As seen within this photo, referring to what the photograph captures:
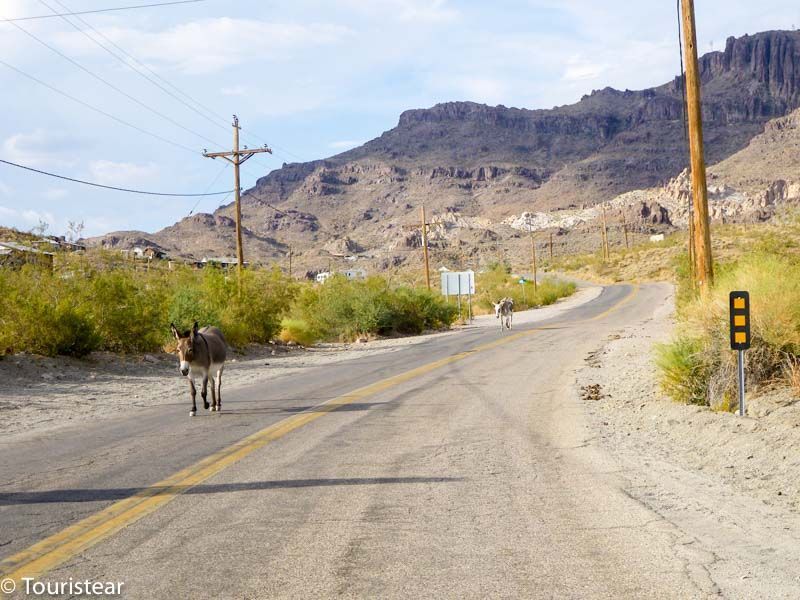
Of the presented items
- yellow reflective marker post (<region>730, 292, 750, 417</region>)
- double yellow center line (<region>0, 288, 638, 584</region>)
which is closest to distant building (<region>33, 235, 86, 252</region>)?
double yellow center line (<region>0, 288, 638, 584</region>)

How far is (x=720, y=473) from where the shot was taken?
8.59 meters

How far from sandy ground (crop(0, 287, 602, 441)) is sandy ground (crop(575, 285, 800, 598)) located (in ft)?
28.7

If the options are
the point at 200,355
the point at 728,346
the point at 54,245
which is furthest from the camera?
the point at 54,245

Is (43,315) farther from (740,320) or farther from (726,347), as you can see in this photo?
(740,320)

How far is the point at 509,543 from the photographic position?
5902mm

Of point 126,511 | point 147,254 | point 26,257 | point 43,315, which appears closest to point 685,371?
point 126,511

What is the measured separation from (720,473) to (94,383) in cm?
1500

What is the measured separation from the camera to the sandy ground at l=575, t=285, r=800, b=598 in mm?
5570

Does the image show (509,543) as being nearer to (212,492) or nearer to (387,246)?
(212,492)

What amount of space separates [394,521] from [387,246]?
631 ft

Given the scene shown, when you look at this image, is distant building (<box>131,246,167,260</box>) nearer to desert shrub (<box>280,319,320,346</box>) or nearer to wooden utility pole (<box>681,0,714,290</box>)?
desert shrub (<box>280,319,320,346</box>)

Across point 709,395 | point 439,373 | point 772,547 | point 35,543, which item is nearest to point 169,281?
point 439,373

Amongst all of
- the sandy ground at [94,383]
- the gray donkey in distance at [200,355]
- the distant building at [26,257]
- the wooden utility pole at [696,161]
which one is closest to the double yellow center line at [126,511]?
the gray donkey in distance at [200,355]

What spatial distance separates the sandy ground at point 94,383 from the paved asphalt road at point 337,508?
169 cm
